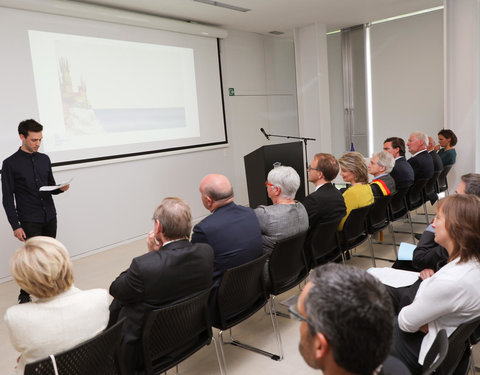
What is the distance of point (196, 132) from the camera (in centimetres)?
695

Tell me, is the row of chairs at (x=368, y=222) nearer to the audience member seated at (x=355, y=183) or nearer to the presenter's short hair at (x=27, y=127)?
the audience member seated at (x=355, y=183)

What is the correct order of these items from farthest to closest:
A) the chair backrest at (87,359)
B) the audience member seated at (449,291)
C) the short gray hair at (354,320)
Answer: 1. the audience member seated at (449,291)
2. the chair backrest at (87,359)
3. the short gray hair at (354,320)

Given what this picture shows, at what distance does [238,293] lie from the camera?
96.0 inches

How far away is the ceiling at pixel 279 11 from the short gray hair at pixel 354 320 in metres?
5.46

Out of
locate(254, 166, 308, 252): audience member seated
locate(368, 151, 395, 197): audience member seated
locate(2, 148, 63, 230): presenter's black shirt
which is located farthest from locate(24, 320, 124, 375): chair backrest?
locate(368, 151, 395, 197): audience member seated

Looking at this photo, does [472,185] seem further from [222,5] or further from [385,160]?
[222,5]

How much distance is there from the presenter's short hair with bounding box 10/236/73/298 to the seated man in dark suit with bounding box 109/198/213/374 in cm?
36

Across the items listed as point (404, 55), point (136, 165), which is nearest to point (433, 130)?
point (404, 55)

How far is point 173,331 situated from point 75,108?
4152 millimetres

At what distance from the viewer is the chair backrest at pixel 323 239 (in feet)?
10.2

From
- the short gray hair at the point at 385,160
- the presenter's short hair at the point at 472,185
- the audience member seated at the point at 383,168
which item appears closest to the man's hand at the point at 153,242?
the presenter's short hair at the point at 472,185

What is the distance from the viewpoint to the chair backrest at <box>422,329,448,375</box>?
1.28 m

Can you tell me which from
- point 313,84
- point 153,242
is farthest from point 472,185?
point 313,84

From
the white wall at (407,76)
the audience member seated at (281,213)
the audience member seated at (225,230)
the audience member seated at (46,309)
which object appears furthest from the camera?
the white wall at (407,76)
